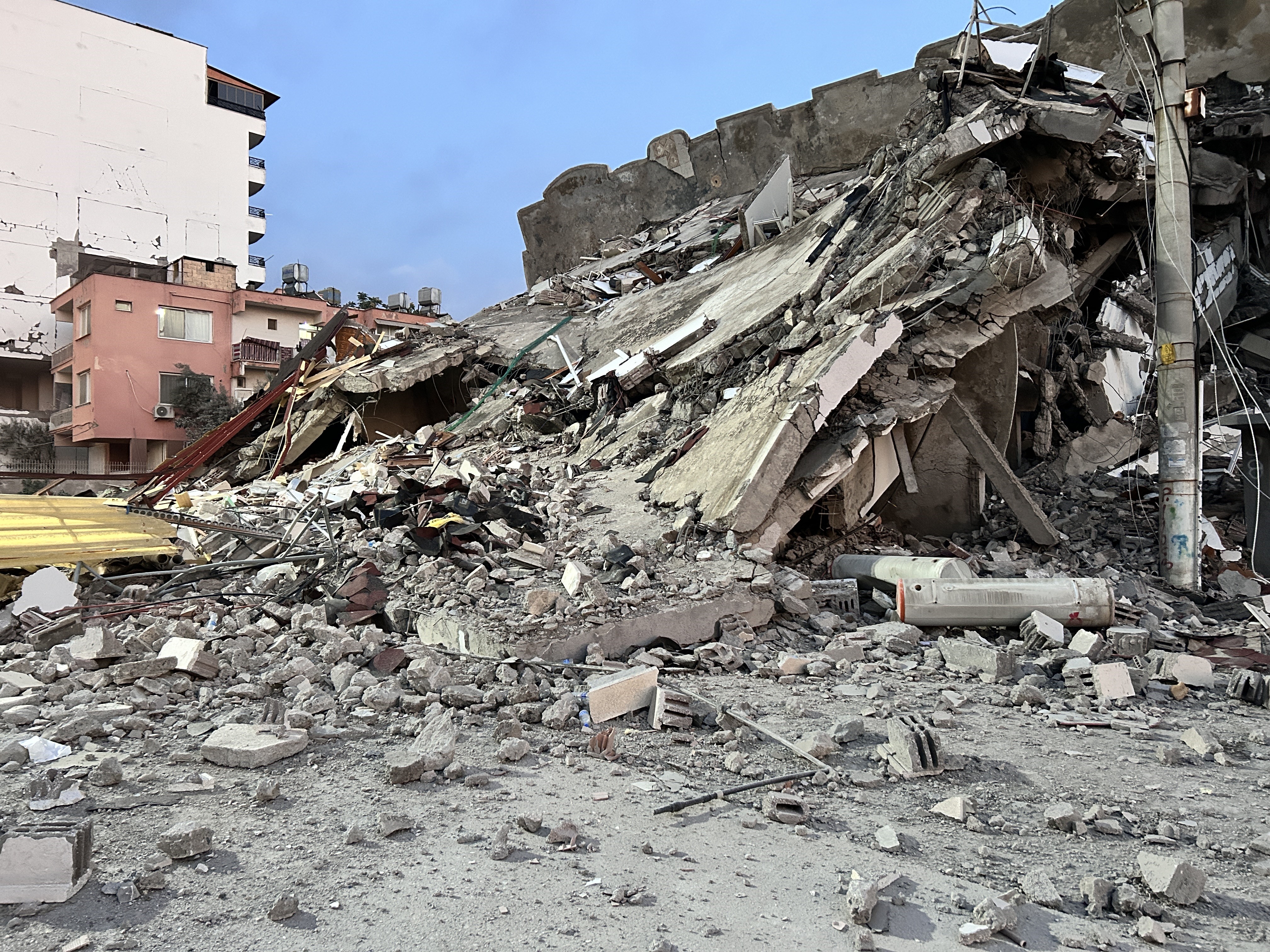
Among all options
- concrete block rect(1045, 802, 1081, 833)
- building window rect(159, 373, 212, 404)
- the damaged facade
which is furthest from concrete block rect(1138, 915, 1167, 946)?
the damaged facade

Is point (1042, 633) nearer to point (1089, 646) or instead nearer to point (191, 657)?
point (1089, 646)

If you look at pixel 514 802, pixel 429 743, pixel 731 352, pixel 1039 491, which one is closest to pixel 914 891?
pixel 514 802

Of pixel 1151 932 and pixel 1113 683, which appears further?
pixel 1113 683

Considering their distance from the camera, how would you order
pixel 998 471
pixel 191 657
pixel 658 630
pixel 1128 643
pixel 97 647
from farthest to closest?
pixel 998 471, pixel 1128 643, pixel 658 630, pixel 97 647, pixel 191 657

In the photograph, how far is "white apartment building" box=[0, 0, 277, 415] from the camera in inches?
1126

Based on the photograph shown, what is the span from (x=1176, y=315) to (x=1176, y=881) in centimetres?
619

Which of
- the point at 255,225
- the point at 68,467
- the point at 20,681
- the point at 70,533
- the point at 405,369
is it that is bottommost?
the point at 20,681

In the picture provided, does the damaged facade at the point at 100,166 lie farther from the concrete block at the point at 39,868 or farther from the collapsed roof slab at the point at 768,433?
the concrete block at the point at 39,868

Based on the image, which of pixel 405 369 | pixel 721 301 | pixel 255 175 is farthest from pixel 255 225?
pixel 721 301

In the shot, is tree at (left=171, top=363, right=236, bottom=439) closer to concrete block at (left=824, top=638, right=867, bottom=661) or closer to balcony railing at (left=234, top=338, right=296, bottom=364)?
balcony railing at (left=234, top=338, right=296, bottom=364)

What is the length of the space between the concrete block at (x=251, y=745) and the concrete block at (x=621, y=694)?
1.22m

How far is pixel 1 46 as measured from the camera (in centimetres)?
2880

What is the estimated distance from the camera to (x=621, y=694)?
3.85m

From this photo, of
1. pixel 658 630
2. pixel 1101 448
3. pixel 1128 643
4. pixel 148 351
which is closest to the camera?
pixel 658 630
